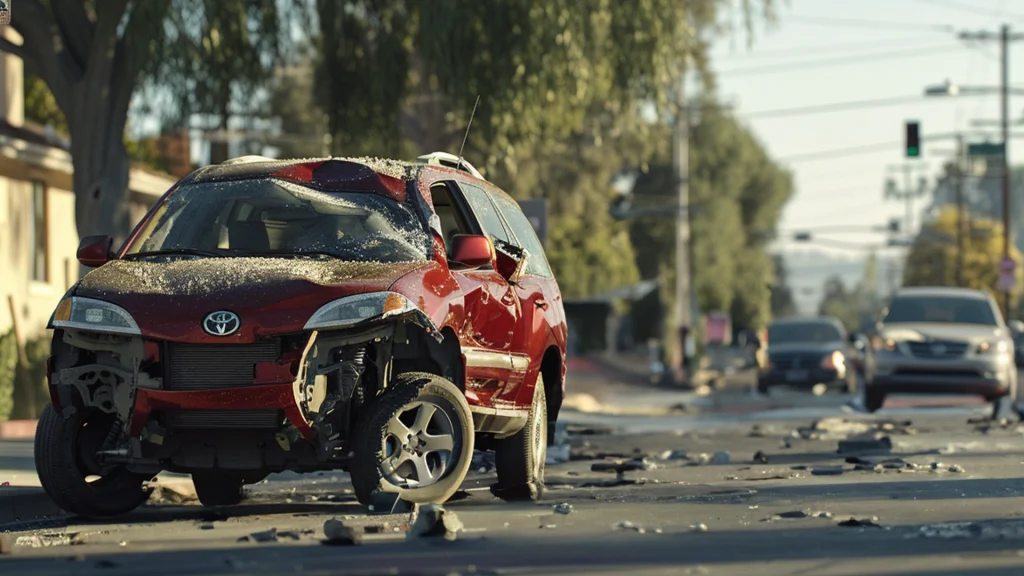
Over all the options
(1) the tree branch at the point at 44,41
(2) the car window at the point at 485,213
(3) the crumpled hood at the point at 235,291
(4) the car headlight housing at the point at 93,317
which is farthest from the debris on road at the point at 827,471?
(1) the tree branch at the point at 44,41

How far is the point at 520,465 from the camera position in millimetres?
11383

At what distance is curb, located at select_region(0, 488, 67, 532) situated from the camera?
1102 cm

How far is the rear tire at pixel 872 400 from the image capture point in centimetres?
2490

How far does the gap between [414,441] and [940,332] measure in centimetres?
1575

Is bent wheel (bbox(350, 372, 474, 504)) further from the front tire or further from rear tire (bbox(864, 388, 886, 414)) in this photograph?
rear tire (bbox(864, 388, 886, 414))

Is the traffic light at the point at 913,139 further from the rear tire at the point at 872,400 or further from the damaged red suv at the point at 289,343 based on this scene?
the damaged red suv at the point at 289,343

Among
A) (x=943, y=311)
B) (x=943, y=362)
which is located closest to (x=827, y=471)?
(x=943, y=362)

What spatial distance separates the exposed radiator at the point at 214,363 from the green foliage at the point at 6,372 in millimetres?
12893

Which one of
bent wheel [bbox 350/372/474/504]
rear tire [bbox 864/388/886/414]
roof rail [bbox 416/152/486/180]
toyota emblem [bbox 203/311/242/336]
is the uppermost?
roof rail [bbox 416/152/486/180]

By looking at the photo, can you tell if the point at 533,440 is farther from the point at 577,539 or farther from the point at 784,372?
the point at 784,372

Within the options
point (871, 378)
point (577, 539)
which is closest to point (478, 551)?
point (577, 539)

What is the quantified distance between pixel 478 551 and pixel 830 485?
4302 mm

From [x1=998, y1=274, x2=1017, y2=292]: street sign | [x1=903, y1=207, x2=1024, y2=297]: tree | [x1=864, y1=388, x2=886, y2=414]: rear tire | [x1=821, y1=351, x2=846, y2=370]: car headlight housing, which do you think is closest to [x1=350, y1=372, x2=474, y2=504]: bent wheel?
[x1=864, y1=388, x2=886, y2=414]: rear tire

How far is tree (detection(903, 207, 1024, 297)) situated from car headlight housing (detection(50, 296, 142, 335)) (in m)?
83.8
